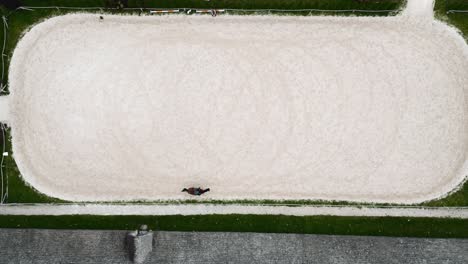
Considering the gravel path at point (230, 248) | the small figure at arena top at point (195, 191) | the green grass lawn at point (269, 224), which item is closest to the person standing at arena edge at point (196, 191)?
the small figure at arena top at point (195, 191)

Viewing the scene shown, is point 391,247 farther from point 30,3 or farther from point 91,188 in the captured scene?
point 30,3

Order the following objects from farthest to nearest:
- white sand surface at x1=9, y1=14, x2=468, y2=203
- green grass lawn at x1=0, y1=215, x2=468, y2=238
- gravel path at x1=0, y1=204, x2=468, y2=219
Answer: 1. white sand surface at x1=9, y1=14, x2=468, y2=203
2. gravel path at x1=0, y1=204, x2=468, y2=219
3. green grass lawn at x1=0, y1=215, x2=468, y2=238

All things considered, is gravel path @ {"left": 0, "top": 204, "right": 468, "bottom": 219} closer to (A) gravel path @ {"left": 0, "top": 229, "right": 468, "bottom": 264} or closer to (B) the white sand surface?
(B) the white sand surface

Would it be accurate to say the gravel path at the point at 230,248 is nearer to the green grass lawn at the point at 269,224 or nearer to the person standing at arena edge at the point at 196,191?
the green grass lawn at the point at 269,224

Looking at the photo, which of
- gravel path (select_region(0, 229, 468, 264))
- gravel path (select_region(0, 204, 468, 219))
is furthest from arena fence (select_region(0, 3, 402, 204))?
gravel path (select_region(0, 229, 468, 264))

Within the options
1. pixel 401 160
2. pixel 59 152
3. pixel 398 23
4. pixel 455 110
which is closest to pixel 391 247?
pixel 401 160

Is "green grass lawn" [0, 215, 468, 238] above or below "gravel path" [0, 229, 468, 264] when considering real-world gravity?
above

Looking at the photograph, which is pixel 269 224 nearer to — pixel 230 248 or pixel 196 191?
pixel 230 248
